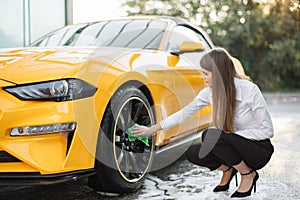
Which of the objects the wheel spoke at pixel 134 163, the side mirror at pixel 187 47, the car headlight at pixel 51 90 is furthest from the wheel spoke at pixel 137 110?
the side mirror at pixel 187 47

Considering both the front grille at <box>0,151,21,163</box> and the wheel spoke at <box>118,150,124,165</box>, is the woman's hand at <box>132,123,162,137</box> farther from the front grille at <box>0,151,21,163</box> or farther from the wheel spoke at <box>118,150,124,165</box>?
the front grille at <box>0,151,21,163</box>

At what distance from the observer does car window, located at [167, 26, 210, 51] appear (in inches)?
176

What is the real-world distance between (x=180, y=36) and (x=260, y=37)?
50.9ft

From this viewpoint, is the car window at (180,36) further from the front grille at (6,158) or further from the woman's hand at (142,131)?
the front grille at (6,158)

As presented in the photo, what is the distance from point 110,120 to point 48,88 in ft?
1.71

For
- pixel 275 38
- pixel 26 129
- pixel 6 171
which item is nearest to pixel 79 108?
pixel 26 129

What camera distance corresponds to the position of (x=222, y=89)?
10.8 feet

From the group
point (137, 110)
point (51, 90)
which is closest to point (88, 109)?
point (51, 90)

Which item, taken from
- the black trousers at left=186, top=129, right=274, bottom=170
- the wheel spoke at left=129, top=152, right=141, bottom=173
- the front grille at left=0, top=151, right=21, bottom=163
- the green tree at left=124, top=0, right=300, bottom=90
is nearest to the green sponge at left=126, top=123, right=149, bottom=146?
the wheel spoke at left=129, top=152, right=141, bottom=173

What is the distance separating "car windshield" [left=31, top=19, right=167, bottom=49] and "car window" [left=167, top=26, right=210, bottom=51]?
5.6 inches

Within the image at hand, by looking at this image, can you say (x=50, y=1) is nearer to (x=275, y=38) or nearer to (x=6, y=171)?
(x=6, y=171)

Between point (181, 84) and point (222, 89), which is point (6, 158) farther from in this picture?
point (181, 84)

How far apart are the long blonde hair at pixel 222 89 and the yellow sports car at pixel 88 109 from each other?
54 centimetres

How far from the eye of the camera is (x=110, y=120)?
3.07m
